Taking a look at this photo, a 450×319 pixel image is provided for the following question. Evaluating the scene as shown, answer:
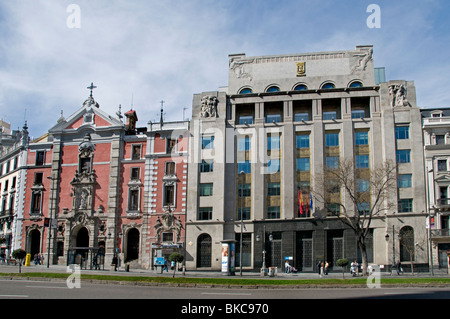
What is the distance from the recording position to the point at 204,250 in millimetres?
56969

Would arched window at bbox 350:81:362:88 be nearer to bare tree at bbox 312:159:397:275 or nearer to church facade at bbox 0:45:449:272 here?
church facade at bbox 0:45:449:272

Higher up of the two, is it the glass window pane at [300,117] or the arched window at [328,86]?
the arched window at [328,86]

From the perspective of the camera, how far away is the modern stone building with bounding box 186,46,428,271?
177 feet

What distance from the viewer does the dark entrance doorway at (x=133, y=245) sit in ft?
192

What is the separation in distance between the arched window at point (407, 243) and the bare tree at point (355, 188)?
10.7ft

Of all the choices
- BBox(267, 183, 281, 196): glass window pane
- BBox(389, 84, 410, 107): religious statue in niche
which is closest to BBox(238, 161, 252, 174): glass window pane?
BBox(267, 183, 281, 196): glass window pane

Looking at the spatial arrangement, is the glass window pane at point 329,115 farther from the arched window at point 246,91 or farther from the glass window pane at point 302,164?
the arched window at point 246,91

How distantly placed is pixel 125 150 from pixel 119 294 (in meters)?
42.1

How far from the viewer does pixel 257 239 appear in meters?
55.9

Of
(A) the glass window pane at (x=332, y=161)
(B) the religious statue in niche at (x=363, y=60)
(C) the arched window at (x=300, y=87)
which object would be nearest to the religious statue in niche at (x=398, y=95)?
(B) the religious statue in niche at (x=363, y=60)

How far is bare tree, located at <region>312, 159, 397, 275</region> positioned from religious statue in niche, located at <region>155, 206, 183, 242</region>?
55.6 feet
